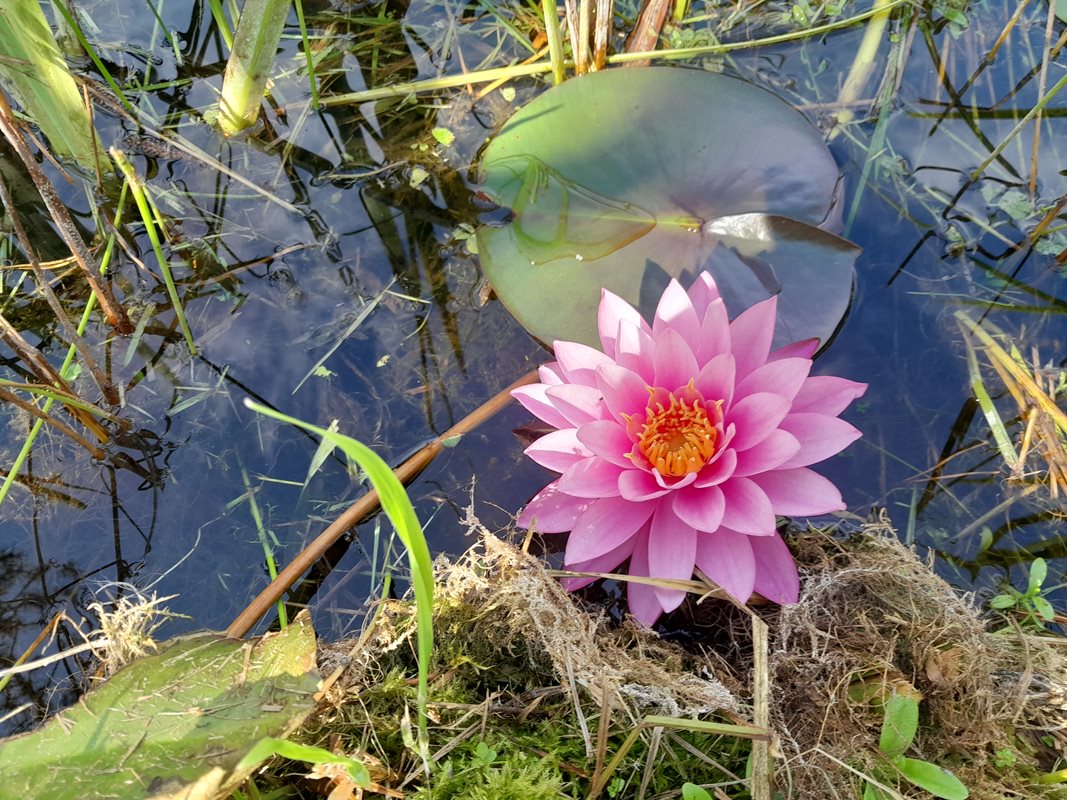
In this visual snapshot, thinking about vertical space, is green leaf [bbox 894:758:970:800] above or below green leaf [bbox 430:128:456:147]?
Answer: below

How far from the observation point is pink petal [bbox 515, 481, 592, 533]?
80.4 inches

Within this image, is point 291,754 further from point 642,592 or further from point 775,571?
point 775,571

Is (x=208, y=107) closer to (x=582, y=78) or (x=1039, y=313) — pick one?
(x=582, y=78)

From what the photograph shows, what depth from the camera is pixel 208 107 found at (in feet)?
9.92

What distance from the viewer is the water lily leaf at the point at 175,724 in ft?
5.14

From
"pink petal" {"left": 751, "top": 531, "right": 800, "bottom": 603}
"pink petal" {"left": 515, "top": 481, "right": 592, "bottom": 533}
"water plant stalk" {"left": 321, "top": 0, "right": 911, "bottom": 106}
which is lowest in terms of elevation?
"pink petal" {"left": 751, "top": 531, "right": 800, "bottom": 603}

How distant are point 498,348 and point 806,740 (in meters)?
1.51

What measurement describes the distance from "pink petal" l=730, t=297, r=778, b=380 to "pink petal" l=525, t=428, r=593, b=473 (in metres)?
0.50

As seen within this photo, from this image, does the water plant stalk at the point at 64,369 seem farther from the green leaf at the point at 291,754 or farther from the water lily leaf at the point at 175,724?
the green leaf at the point at 291,754

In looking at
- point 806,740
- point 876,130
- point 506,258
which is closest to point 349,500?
point 506,258

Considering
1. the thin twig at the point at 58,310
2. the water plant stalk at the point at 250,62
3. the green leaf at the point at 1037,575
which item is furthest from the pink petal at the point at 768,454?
the water plant stalk at the point at 250,62

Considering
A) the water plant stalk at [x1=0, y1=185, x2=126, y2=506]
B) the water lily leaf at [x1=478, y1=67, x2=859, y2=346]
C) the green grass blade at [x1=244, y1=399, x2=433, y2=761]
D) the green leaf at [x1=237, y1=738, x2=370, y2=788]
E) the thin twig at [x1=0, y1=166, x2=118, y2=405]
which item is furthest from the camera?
the water lily leaf at [x1=478, y1=67, x2=859, y2=346]

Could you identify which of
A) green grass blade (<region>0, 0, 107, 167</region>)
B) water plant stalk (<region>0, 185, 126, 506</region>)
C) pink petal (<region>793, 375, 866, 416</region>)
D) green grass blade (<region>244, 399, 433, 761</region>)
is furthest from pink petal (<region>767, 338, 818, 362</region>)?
green grass blade (<region>0, 0, 107, 167</region>)

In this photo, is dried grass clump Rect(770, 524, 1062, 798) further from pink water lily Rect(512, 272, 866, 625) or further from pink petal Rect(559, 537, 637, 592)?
pink petal Rect(559, 537, 637, 592)
